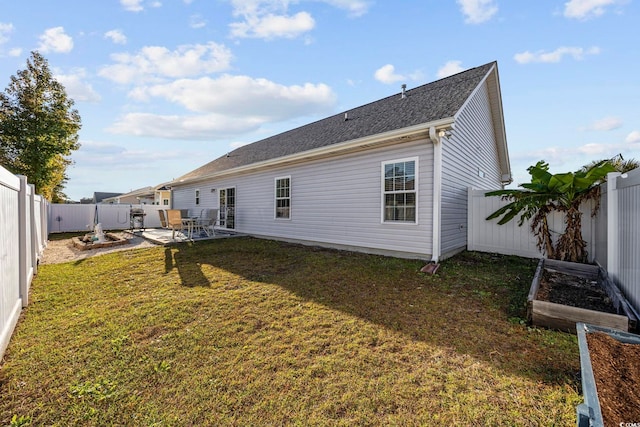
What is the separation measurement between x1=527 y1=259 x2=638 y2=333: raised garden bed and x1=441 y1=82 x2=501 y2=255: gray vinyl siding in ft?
6.59

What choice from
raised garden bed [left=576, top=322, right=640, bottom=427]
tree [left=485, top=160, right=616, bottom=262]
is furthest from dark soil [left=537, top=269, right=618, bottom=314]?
raised garden bed [left=576, top=322, right=640, bottom=427]

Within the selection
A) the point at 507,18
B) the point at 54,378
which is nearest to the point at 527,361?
Result: the point at 54,378

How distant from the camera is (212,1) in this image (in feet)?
22.5

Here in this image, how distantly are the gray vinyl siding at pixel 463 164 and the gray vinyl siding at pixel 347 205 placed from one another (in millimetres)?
524

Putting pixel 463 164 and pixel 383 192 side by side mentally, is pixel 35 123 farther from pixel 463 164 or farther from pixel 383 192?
pixel 463 164

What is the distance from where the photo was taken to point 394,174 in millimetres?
6836

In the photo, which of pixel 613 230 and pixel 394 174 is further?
pixel 394 174

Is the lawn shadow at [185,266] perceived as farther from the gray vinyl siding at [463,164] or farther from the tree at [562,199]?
the tree at [562,199]

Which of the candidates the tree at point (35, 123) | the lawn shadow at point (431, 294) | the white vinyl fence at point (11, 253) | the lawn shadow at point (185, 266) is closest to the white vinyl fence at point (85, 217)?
the tree at point (35, 123)

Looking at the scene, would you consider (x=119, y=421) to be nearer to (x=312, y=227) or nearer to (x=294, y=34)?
(x=312, y=227)

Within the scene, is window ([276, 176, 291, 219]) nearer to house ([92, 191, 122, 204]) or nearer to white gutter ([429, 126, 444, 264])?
white gutter ([429, 126, 444, 264])

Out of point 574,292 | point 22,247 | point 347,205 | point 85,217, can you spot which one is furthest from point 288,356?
point 85,217

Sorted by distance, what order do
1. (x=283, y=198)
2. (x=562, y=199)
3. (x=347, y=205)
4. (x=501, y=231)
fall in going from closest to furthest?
1. (x=562, y=199)
2. (x=501, y=231)
3. (x=347, y=205)
4. (x=283, y=198)

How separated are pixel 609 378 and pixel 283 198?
885 centimetres
